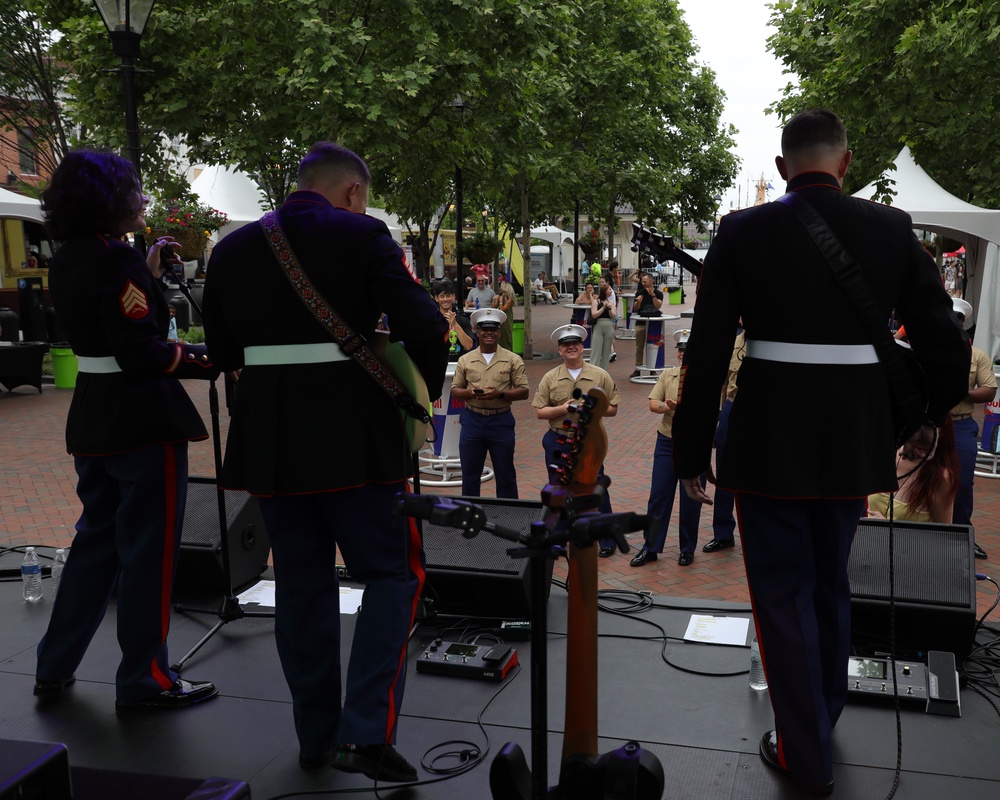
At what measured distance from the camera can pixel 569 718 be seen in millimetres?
2631

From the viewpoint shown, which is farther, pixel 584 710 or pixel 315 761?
pixel 315 761

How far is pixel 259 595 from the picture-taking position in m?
4.76

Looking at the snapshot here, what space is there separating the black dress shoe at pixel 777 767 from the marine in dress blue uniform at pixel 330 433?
1211 millimetres

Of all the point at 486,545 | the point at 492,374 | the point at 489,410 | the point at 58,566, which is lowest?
the point at 58,566

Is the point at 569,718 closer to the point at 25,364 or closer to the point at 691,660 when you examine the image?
the point at 691,660

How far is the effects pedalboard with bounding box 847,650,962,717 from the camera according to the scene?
11.2 ft

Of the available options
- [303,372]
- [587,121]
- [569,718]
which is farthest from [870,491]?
[587,121]

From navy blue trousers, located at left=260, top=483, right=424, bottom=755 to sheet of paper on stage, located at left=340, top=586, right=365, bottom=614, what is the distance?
4.92ft

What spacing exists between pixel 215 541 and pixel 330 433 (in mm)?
2141

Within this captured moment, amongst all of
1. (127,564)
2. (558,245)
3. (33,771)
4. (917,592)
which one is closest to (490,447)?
(917,592)

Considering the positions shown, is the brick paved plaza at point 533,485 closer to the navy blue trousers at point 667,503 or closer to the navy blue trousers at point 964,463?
the navy blue trousers at point 667,503

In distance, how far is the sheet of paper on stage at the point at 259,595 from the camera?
4637 millimetres

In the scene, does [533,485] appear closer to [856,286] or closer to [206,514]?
[206,514]

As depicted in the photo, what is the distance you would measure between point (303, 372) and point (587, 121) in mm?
17087
